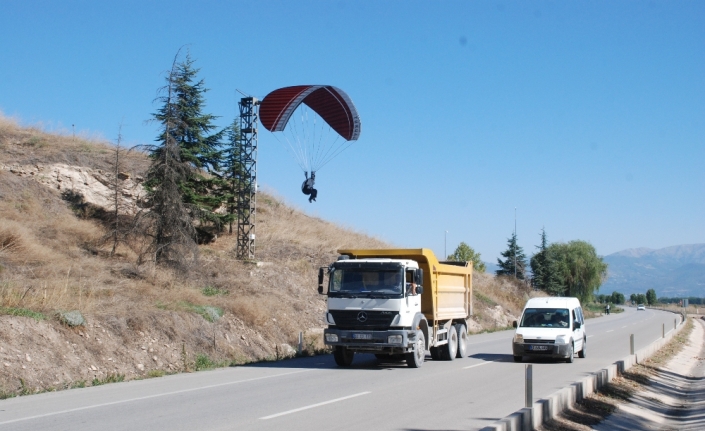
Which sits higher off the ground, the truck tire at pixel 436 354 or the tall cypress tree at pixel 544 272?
the tall cypress tree at pixel 544 272

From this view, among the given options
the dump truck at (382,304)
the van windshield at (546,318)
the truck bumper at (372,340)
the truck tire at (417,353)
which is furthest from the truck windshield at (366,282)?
the van windshield at (546,318)

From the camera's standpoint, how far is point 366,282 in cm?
1955

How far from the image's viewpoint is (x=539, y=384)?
16.8 m

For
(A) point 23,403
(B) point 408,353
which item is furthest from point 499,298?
(A) point 23,403

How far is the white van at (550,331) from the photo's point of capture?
2220cm

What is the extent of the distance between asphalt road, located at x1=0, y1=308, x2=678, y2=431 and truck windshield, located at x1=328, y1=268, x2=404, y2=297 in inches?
82.9

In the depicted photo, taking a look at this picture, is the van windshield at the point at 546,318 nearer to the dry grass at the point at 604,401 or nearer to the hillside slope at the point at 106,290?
the dry grass at the point at 604,401

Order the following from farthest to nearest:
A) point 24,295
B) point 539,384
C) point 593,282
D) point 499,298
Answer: point 593,282 < point 499,298 < point 24,295 < point 539,384

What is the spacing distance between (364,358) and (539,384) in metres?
7.85

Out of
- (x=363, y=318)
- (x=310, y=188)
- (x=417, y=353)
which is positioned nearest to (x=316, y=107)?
(x=310, y=188)

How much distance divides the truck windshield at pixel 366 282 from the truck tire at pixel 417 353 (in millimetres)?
1533

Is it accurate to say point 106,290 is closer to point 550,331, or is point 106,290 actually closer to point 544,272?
point 550,331

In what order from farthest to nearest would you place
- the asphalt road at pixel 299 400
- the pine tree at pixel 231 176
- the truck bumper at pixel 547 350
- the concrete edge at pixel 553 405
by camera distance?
1. the pine tree at pixel 231 176
2. the truck bumper at pixel 547 350
3. the asphalt road at pixel 299 400
4. the concrete edge at pixel 553 405

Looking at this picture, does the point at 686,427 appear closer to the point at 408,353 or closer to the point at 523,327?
the point at 408,353
